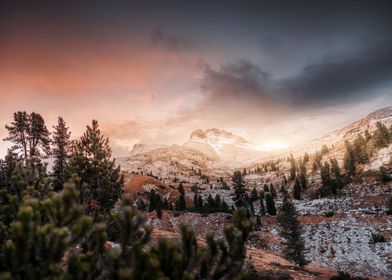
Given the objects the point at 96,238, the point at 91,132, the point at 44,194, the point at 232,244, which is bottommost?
the point at 232,244

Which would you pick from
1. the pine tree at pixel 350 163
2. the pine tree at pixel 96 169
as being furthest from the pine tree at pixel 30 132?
the pine tree at pixel 350 163

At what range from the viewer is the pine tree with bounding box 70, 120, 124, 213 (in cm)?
2053

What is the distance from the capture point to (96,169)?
21.2 meters

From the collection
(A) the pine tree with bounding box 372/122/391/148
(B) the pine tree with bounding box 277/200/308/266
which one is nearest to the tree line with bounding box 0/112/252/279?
(B) the pine tree with bounding box 277/200/308/266

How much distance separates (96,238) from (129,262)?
1330 millimetres

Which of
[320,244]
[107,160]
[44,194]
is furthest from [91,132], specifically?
[320,244]

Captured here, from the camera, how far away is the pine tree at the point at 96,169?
20.5m

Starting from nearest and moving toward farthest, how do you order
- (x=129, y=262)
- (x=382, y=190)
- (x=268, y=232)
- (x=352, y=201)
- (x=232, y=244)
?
(x=129, y=262)
(x=232, y=244)
(x=268, y=232)
(x=352, y=201)
(x=382, y=190)

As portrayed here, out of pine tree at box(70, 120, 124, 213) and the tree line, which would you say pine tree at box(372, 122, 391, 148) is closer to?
pine tree at box(70, 120, 124, 213)

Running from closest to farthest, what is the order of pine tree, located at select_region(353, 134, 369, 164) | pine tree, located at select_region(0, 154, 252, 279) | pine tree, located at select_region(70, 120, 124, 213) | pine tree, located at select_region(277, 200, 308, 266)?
pine tree, located at select_region(0, 154, 252, 279) → pine tree, located at select_region(70, 120, 124, 213) → pine tree, located at select_region(277, 200, 308, 266) → pine tree, located at select_region(353, 134, 369, 164)

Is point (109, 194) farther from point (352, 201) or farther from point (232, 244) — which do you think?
point (352, 201)

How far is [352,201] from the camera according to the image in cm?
5781

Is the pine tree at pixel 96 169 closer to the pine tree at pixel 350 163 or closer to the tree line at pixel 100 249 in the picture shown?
the tree line at pixel 100 249

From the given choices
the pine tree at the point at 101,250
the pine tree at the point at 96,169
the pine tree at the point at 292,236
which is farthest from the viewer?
the pine tree at the point at 292,236
